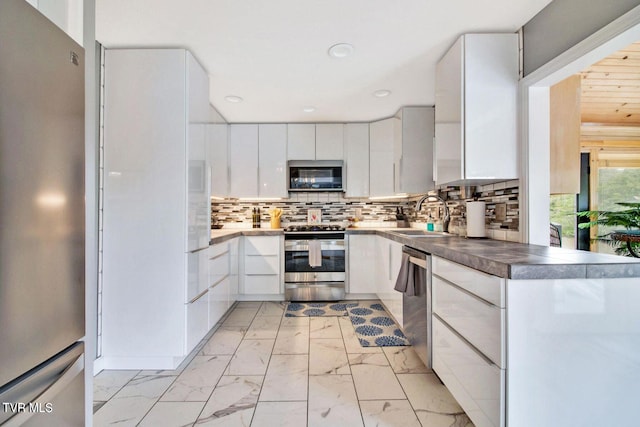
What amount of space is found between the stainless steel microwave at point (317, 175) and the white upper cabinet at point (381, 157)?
40 centimetres

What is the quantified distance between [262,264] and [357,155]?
5.90 feet

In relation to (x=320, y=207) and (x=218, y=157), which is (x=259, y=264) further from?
(x=218, y=157)

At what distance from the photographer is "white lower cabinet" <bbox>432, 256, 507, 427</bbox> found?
3.72ft

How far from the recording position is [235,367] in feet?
6.63

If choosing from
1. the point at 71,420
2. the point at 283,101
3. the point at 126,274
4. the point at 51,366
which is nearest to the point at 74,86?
the point at 51,366

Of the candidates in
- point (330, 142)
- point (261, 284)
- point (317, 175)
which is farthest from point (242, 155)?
point (261, 284)

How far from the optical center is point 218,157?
3.01 metres

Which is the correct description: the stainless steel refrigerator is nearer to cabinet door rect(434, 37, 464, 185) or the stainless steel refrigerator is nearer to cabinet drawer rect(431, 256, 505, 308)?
cabinet drawer rect(431, 256, 505, 308)

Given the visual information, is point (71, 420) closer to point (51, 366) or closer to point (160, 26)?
point (51, 366)

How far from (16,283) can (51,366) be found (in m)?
0.27

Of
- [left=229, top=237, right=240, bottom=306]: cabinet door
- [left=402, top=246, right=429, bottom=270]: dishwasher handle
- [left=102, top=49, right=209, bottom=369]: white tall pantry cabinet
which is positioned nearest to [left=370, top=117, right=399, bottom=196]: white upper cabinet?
[left=402, top=246, right=429, bottom=270]: dishwasher handle

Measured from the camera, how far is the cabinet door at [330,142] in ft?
12.0

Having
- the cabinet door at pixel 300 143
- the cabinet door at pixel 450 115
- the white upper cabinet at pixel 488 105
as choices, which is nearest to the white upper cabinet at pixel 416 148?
the cabinet door at pixel 450 115

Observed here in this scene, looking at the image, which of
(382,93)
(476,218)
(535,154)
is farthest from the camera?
(382,93)
